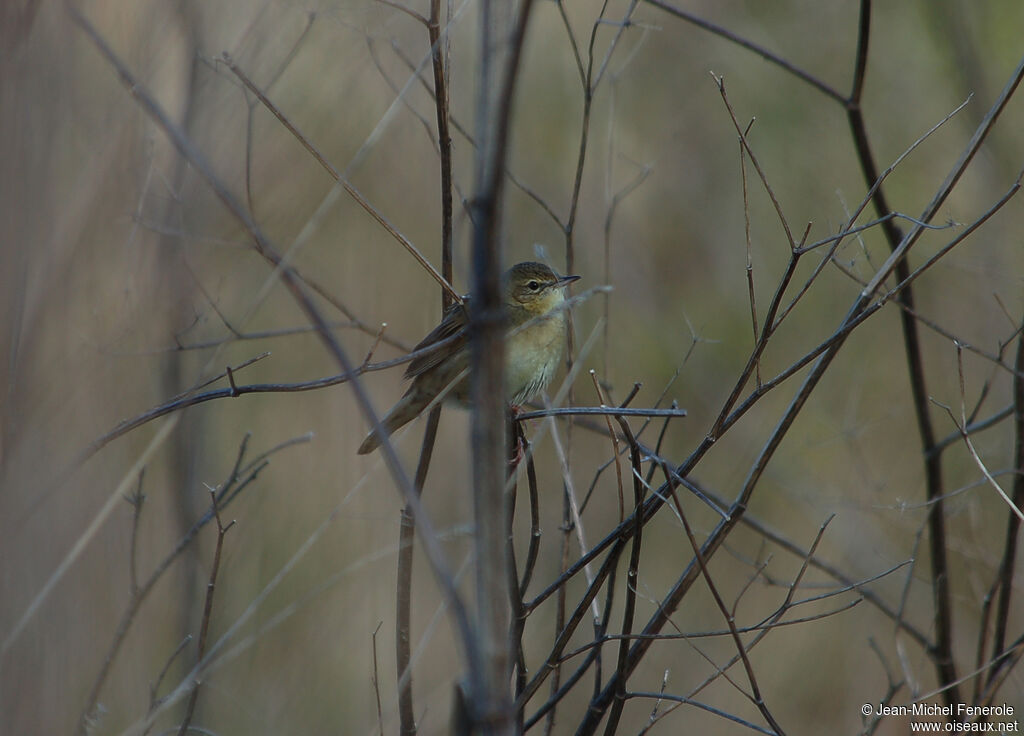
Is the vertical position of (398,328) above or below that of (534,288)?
above

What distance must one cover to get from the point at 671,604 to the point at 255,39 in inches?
91.1

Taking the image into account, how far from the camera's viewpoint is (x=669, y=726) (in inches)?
223

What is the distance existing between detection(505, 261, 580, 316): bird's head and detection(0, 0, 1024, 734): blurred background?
1.46ft

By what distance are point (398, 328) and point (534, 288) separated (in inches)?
58.3

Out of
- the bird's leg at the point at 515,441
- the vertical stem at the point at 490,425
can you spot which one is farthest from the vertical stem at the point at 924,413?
the vertical stem at the point at 490,425

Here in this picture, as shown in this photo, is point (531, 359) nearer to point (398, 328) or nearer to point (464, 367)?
point (464, 367)

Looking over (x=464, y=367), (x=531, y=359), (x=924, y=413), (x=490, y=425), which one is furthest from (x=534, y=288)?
(x=490, y=425)

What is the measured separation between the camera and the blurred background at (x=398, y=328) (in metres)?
2.18

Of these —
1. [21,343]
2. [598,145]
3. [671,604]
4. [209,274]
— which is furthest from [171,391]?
[598,145]

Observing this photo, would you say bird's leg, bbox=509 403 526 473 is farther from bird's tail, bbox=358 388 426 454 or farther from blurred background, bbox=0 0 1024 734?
bird's tail, bbox=358 388 426 454

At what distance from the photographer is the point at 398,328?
5.45 m

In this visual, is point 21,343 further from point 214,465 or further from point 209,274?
point 214,465

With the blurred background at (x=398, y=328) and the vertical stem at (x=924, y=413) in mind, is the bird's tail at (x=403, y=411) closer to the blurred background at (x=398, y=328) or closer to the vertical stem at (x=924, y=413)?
the blurred background at (x=398, y=328)

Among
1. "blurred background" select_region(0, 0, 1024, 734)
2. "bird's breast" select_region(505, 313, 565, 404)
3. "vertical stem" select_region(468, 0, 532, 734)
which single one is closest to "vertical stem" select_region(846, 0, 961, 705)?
"blurred background" select_region(0, 0, 1024, 734)
